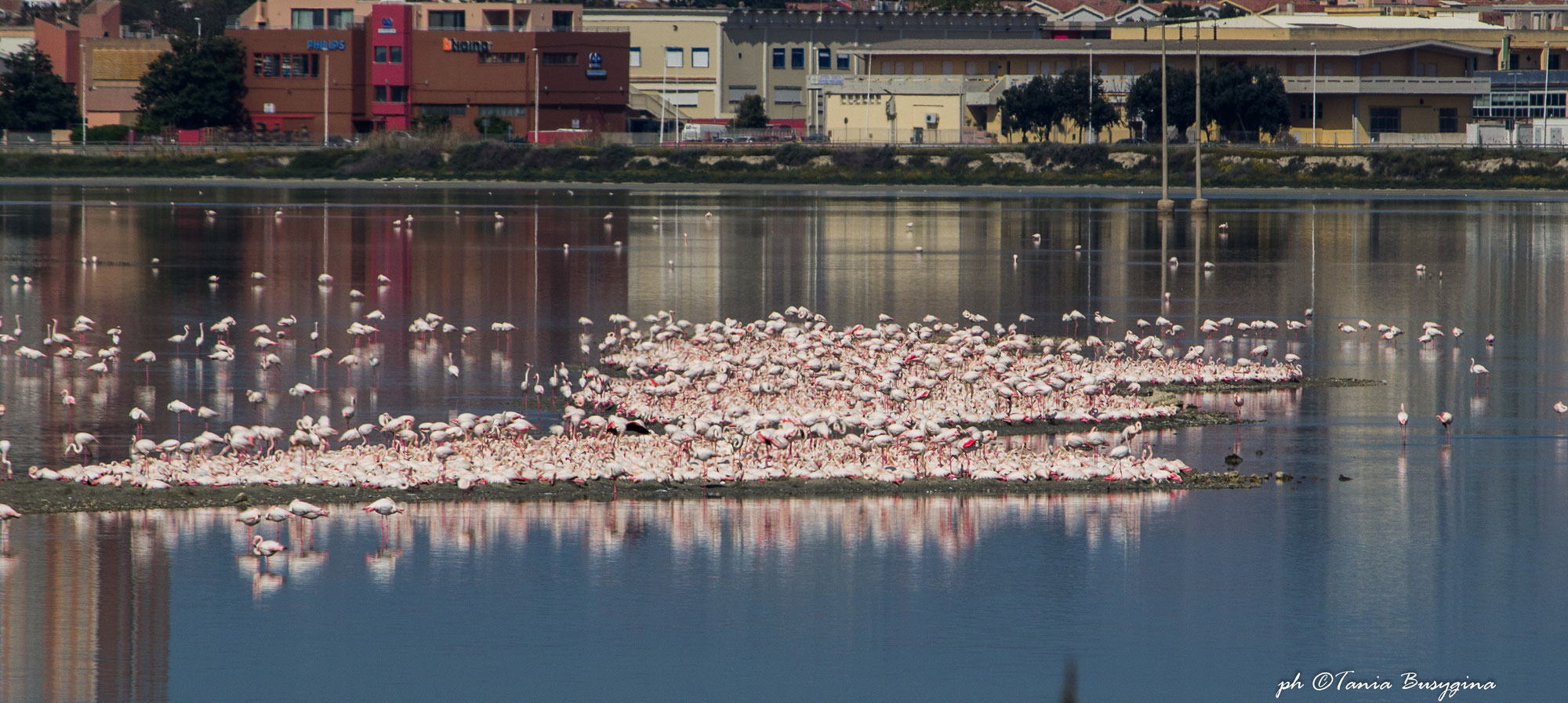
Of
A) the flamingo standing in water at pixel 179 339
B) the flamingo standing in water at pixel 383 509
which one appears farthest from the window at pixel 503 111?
the flamingo standing in water at pixel 383 509

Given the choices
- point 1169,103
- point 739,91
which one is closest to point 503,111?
point 739,91

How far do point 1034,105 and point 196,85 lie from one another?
2140 inches

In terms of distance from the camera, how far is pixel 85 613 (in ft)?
53.1

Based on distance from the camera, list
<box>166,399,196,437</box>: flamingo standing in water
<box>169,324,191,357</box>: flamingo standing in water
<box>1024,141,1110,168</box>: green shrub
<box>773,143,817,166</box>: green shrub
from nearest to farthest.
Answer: <box>166,399,196,437</box>: flamingo standing in water, <box>169,324,191,357</box>: flamingo standing in water, <box>1024,141,1110,168</box>: green shrub, <box>773,143,817,166</box>: green shrub

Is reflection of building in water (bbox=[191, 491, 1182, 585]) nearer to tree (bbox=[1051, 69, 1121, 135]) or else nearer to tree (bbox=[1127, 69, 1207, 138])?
tree (bbox=[1127, 69, 1207, 138])

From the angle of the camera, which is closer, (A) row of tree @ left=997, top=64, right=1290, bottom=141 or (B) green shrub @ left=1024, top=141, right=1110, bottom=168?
(B) green shrub @ left=1024, top=141, right=1110, bottom=168

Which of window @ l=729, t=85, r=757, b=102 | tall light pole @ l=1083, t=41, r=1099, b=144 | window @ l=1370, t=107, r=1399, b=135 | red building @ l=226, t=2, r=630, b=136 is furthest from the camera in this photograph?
window @ l=729, t=85, r=757, b=102

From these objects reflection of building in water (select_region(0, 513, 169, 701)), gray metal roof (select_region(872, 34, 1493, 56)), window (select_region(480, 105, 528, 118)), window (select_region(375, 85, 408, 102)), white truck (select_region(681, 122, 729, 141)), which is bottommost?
reflection of building in water (select_region(0, 513, 169, 701))

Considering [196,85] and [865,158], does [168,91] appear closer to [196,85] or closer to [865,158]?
[196,85]

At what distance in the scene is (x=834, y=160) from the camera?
4483 inches

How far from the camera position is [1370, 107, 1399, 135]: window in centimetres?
12288

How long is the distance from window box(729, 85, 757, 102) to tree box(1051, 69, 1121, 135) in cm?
3426

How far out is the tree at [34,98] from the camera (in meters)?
124

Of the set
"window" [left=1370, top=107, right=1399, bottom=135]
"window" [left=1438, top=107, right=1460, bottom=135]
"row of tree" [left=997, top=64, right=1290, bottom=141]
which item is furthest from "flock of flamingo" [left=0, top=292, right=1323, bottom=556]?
"window" [left=1438, top=107, right=1460, bottom=135]
